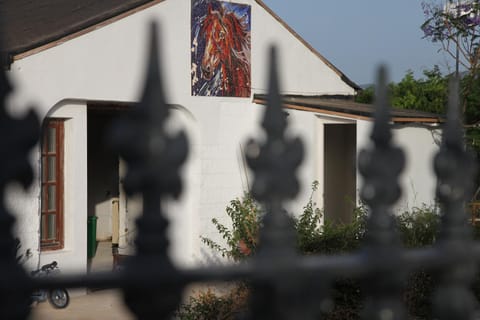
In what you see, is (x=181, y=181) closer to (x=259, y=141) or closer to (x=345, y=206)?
(x=259, y=141)

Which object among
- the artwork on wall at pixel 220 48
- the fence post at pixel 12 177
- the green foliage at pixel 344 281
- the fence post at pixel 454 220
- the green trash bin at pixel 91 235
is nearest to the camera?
the fence post at pixel 12 177

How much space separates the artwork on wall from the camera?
1424 cm

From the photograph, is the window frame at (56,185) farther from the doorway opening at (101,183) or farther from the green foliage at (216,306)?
the doorway opening at (101,183)

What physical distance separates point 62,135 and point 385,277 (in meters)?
11.0

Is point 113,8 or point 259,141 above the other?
point 113,8

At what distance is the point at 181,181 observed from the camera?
4.40ft

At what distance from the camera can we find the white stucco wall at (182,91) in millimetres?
11719

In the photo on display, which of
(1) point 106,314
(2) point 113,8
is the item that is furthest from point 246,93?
(1) point 106,314

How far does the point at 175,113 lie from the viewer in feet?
47.2

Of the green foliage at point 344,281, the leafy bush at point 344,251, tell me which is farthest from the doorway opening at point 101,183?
the green foliage at point 344,281

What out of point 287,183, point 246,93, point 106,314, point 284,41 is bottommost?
point 106,314

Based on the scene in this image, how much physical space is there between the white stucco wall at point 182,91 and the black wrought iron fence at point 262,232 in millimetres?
8886

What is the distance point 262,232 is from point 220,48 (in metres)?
13.6

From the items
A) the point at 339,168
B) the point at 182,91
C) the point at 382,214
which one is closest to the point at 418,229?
the point at 182,91
